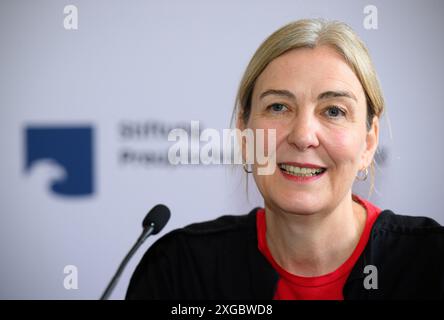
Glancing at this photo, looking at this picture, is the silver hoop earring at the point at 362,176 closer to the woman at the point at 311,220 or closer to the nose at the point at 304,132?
the woman at the point at 311,220

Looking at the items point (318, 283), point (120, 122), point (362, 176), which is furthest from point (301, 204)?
point (120, 122)

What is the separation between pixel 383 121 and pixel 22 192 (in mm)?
1006

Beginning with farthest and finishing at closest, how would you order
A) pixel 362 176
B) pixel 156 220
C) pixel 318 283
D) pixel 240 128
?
pixel 362 176
pixel 240 128
pixel 318 283
pixel 156 220

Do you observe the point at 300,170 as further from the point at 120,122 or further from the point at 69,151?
the point at 69,151

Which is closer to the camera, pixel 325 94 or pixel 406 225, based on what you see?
pixel 325 94

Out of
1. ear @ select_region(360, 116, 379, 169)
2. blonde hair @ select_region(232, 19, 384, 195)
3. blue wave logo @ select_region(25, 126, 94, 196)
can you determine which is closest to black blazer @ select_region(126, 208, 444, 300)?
ear @ select_region(360, 116, 379, 169)

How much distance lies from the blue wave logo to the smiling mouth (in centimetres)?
62

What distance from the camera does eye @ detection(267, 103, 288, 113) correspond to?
3.03 feet

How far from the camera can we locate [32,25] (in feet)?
4.36

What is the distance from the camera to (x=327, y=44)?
93 centimetres

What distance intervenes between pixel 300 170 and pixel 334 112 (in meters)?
→ 0.13

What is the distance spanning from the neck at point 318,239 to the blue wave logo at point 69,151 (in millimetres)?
598
